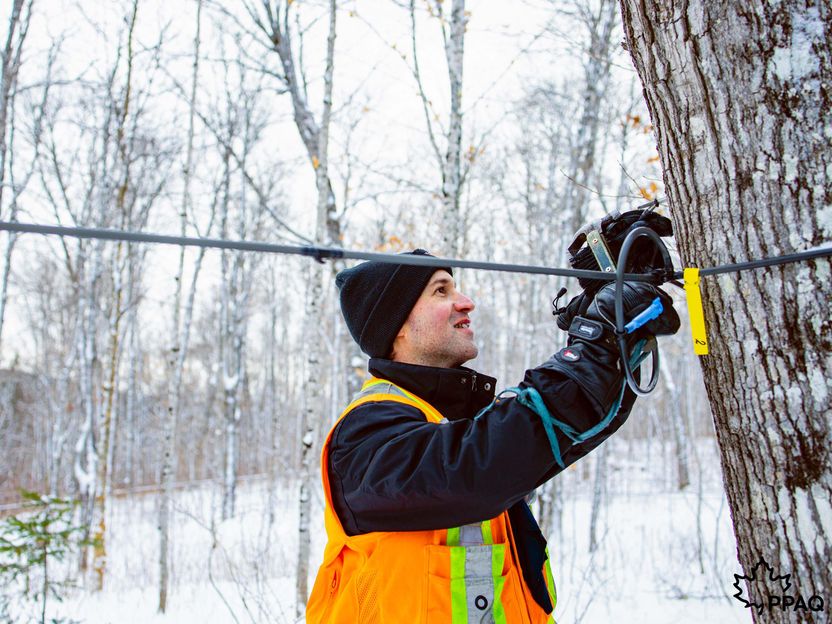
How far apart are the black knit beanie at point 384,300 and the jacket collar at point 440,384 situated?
0.32ft

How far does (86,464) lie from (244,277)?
7.62m

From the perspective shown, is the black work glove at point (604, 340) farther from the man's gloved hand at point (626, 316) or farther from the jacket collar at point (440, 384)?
the jacket collar at point (440, 384)

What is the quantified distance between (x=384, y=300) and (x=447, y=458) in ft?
2.32

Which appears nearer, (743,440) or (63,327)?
(743,440)

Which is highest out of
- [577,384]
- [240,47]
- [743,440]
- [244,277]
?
[240,47]

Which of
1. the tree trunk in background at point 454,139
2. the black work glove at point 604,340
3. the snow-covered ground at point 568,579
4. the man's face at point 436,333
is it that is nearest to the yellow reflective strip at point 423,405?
the man's face at point 436,333

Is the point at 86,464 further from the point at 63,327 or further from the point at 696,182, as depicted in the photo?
the point at 63,327

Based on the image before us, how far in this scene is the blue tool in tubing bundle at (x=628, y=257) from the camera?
1.30 metres

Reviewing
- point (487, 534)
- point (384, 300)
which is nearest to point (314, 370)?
point (384, 300)

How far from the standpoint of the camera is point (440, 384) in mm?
1731

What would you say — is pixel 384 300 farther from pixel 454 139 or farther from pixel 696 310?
pixel 454 139

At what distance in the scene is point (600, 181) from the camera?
9828 mm

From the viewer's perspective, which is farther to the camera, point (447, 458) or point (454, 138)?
point (454, 138)

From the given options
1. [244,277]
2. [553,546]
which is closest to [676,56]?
[553,546]
